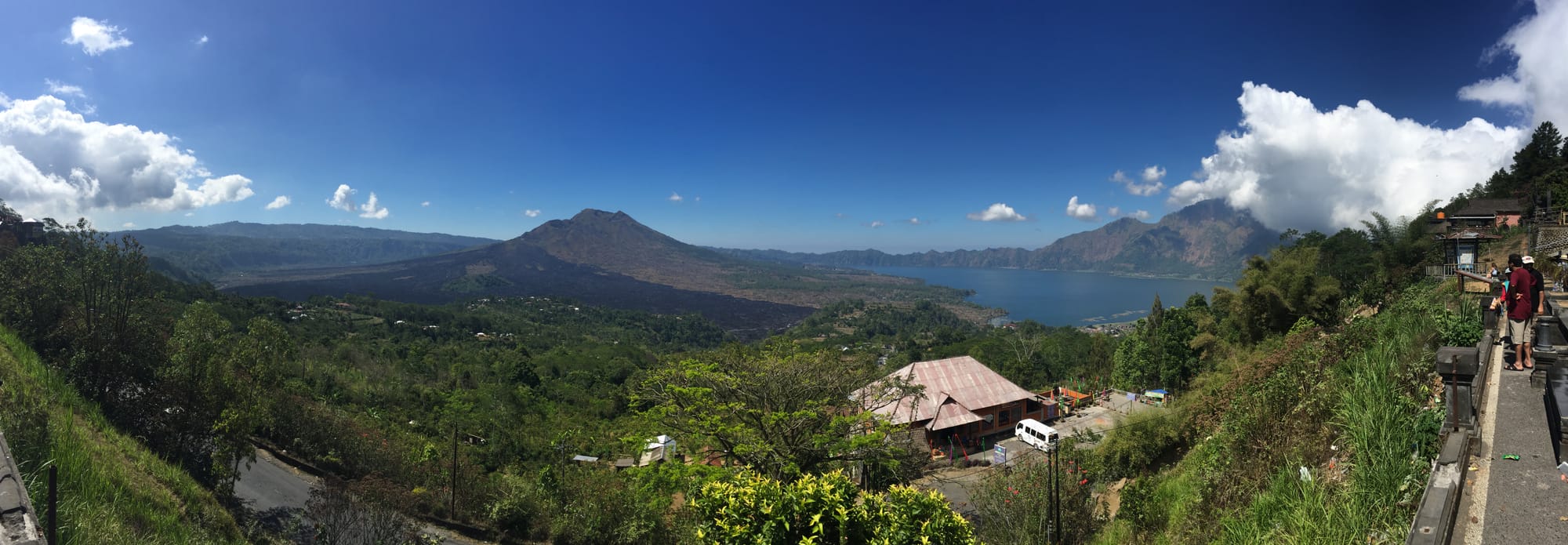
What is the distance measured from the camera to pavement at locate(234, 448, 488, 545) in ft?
40.7

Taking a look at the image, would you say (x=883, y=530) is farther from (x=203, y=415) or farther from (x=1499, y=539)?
(x=203, y=415)

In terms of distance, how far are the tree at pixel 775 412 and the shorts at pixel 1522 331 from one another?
7.20 m

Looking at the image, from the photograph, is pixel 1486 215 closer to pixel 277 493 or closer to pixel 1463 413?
pixel 1463 413

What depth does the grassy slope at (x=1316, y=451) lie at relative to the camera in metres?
3.64

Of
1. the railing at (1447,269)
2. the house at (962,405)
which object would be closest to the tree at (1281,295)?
the railing at (1447,269)

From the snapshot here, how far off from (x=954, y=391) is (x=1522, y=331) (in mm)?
13821

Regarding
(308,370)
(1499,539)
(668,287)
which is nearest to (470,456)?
(308,370)

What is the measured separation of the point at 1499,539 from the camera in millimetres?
2982

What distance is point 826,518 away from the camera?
404 cm

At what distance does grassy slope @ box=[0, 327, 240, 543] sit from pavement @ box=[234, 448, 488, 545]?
294 centimetres

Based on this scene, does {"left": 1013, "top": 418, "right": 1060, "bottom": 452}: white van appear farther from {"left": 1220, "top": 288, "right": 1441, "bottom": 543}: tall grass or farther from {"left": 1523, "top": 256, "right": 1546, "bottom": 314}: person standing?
{"left": 1523, "top": 256, "right": 1546, "bottom": 314}: person standing

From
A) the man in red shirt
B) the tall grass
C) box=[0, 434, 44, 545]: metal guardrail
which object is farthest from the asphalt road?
box=[0, 434, 44, 545]: metal guardrail

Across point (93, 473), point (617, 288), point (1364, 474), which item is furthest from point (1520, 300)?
point (617, 288)

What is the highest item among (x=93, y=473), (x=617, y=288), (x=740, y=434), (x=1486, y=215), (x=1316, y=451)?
(x=1486, y=215)
